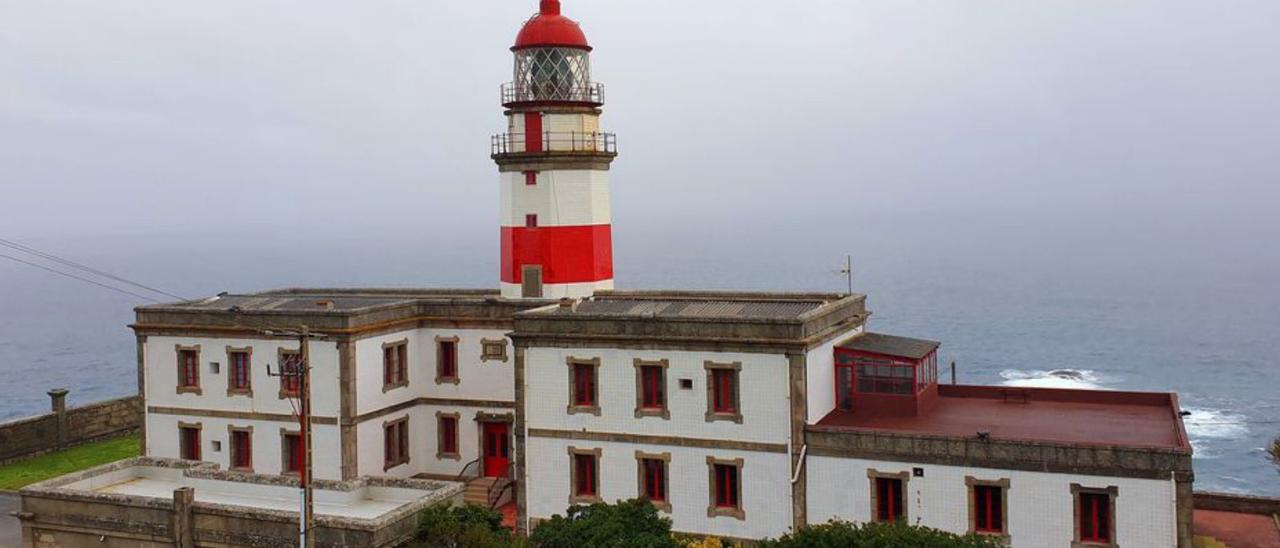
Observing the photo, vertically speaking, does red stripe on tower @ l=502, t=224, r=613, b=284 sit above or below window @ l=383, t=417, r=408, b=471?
above

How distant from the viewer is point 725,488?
28.8m

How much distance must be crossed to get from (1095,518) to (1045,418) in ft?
15.2

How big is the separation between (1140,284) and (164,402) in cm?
16295

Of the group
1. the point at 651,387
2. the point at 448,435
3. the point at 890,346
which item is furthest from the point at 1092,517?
the point at 448,435

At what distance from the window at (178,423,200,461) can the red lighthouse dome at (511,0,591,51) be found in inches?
643

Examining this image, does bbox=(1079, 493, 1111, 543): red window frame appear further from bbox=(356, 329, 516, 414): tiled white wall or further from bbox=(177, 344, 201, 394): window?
bbox=(177, 344, 201, 394): window

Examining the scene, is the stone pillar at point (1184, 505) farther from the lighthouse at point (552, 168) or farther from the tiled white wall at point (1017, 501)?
the lighthouse at point (552, 168)

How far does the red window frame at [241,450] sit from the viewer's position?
1391 inches

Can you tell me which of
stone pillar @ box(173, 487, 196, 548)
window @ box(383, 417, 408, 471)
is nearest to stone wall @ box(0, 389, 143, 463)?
window @ box(383, 417, 408, 471)

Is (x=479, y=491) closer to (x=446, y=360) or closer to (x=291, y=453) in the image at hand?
(x=446, y=360)

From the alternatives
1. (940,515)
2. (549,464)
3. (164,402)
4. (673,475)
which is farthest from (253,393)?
(940,515)

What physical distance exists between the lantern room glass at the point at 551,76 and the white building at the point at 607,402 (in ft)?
0.23

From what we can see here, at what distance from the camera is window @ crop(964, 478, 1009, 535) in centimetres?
2562

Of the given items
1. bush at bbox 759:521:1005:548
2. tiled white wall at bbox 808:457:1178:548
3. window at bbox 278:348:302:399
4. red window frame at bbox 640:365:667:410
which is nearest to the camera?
bush at bbox 759:521:1005:548
